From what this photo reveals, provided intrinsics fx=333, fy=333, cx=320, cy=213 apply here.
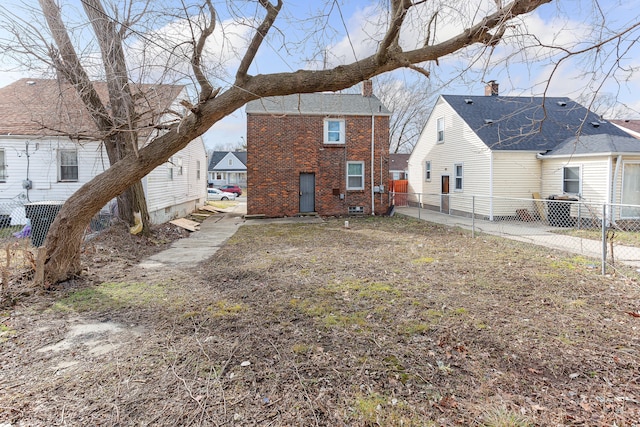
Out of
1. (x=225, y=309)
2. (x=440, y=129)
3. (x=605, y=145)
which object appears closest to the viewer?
(x=225, y=309)

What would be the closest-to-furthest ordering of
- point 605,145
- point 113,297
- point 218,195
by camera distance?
point 113,297 → point 605,145 → point 218,195

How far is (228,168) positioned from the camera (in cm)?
4916

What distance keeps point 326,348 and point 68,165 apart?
41.7ft

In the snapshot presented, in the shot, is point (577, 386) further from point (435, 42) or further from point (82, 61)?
point (82, 61)

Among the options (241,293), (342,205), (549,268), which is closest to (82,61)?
(241,293)

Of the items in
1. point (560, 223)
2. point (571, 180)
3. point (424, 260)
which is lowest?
point (424, 260)

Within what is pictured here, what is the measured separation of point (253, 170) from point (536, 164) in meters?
12.0

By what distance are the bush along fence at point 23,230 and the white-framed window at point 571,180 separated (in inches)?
625

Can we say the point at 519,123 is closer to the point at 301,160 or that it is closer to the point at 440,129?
the point at 440,129

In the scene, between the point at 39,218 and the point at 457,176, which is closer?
the point at 39,218

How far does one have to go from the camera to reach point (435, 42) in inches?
182

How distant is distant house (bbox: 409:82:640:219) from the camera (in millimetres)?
11461

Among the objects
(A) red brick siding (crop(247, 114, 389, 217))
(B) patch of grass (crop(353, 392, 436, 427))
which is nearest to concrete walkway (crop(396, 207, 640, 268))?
(A) red brick siding (crop(247, 114, 389, 217))

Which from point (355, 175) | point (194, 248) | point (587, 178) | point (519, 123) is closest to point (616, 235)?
point (587, 178)
